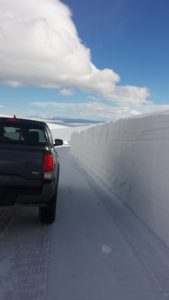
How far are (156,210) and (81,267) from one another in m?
1.82

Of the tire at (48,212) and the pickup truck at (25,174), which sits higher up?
the pickup truck at (25,174)

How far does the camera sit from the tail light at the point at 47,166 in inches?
184

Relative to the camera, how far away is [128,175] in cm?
737

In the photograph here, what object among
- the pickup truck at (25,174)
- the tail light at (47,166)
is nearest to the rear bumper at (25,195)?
the pickup truck at (25,174)

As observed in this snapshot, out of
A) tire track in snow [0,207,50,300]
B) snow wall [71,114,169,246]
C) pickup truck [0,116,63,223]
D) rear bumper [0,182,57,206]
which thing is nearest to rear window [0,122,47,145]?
pickup truck [0,116,63,223]

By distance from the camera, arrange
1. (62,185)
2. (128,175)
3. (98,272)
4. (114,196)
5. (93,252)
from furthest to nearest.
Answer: (62,185)
(114,196)
(128,175)
(93,252)
(98,272)

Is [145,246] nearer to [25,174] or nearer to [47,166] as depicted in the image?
[47,166]

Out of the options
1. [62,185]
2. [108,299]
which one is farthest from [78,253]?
[62,185]

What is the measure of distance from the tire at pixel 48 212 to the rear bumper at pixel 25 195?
53 centimetres

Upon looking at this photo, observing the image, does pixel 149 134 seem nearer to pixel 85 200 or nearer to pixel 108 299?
pixel 85 200

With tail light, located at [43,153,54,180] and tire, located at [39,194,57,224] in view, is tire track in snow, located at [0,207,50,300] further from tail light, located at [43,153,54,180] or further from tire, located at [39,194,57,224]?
tail light, located at [43,153,54,180]

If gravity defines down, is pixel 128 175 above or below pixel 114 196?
above

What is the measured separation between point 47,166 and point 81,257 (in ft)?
4.55

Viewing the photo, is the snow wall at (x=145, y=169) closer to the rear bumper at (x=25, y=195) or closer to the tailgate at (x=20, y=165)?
the rear bumper at (x=25, y=195)
